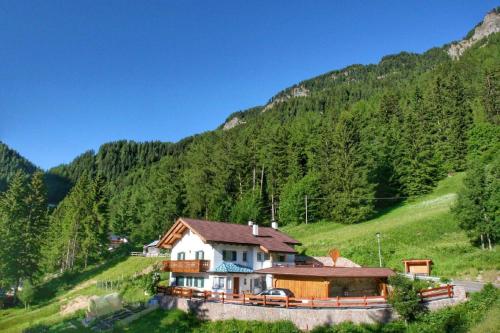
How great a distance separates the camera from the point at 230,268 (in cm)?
4056

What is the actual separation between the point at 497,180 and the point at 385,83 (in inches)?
6265

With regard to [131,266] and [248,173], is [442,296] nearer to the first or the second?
[131,266]

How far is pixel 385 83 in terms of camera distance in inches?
7594

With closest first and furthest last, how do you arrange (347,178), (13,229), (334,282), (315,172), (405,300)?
(405,300) → (334,282) → (13,229) → (347,178) → (315,172)

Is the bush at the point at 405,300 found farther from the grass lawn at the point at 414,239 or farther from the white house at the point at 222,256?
the white house at the point at 222,256

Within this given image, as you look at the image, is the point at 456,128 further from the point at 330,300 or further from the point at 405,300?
the point at 330,300

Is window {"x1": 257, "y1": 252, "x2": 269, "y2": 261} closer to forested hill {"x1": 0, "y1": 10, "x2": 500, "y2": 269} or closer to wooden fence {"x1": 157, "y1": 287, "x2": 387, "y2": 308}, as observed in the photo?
wooden fence {"x1": 157, "y1": 287, "x2": 387, "y2": 308}

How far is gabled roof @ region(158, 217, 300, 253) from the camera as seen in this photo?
41.9 meters

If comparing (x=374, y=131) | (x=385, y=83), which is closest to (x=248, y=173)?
(x=374, y=131)

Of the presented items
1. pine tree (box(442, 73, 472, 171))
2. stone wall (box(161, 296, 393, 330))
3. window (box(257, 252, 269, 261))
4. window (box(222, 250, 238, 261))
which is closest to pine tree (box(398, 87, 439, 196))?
pine tree (box(442, 73, 472, 171))

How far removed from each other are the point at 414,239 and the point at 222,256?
77.3ft

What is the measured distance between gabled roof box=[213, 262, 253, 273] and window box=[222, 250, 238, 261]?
0.71m

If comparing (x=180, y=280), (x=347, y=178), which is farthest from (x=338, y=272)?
(x=347, y=178)

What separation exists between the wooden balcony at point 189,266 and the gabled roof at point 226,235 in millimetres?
2306
